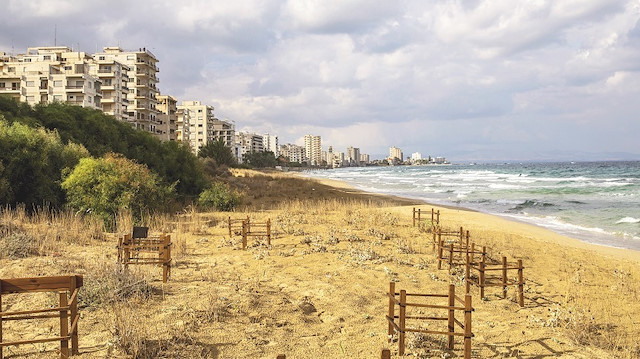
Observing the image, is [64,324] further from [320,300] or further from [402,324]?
[320,300]

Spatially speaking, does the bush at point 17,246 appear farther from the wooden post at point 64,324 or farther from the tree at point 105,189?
the wooden post at point 64,324

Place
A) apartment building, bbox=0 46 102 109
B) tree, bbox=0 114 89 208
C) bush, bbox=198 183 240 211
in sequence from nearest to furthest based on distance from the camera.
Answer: tree, bbox=0 114 89 208 < bush, bbox=198 183 240 211 < apartment building, bbox=0 46 102 109

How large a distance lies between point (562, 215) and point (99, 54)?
261 feet

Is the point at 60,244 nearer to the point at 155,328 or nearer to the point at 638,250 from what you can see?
the point at 155,328

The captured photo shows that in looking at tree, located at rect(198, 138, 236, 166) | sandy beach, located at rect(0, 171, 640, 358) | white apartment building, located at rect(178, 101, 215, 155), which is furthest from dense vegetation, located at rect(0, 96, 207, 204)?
white apartment building, located at rect(178, 101, 215, 155)

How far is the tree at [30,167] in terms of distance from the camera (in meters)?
17.2

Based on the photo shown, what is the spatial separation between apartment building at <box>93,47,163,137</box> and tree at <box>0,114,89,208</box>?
190 feet

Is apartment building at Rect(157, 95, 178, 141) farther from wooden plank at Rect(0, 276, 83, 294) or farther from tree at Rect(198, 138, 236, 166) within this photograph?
wooden plank at Rect(0, 276, 83, 294)

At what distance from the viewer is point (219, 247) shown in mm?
14273

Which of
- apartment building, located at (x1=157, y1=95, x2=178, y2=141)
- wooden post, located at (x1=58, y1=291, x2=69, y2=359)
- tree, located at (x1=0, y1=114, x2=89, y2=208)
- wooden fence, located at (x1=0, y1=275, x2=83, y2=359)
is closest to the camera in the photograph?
wooden fence, located at (x1=0, y1=275, x2=83, y2=359)

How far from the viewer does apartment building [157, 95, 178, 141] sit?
8401 cm

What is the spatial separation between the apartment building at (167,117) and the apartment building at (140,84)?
192 cm

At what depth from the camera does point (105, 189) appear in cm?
1742

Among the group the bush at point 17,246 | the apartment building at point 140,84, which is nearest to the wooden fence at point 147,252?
the bush at point 17,246
